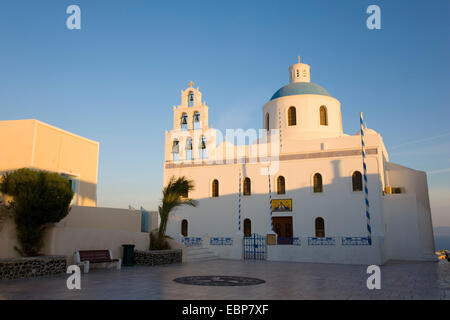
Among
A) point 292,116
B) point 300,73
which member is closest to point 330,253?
point 292,116

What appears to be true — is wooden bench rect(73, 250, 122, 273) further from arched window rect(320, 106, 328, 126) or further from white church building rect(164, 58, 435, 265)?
arched window rect(320, 106, 328, 126)

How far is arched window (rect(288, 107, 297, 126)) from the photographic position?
79.5 feet

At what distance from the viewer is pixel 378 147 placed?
64.1ft

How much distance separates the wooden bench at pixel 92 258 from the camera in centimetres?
1125

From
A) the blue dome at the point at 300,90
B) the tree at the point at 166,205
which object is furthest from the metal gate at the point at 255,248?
the blue dome at the point at 300,90

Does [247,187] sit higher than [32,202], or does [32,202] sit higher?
[247,187]

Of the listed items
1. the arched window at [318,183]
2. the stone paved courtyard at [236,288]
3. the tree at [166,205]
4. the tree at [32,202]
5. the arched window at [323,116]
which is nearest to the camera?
the stone paved courtyard at [236,288]

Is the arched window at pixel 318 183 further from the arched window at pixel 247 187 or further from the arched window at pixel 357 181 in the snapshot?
the arched window at pixel 247 187

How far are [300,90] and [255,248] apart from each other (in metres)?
12.2

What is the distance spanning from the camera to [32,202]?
407 inches

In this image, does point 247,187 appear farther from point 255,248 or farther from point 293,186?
point 255,248

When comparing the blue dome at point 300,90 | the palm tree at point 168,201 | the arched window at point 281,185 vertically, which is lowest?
the palm tree at point 168,201

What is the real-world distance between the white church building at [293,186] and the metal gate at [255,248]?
5 centimetres
